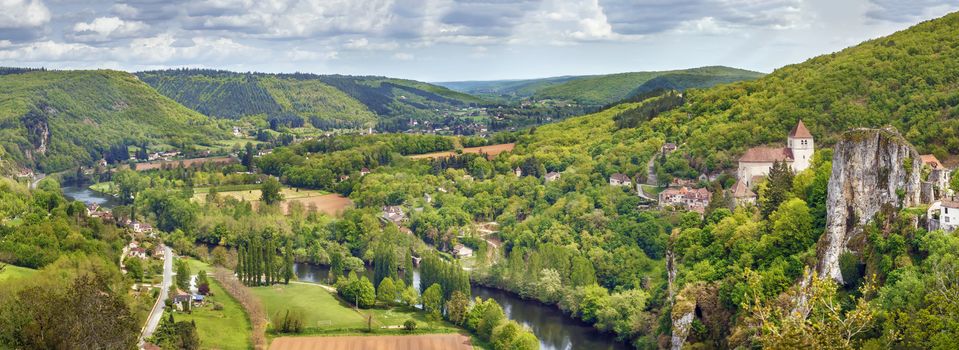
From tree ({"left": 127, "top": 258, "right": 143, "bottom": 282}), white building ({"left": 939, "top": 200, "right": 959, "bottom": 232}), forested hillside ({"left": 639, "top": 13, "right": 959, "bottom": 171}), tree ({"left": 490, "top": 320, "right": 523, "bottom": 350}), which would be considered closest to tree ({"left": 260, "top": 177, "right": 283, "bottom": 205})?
tree ({"left": 127, "top": 258, "right": 143, "bottom": 282})

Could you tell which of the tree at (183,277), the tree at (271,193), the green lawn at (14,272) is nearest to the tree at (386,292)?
the tree at (183,277)

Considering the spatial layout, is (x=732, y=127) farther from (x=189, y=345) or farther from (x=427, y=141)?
(x=427, y=141)

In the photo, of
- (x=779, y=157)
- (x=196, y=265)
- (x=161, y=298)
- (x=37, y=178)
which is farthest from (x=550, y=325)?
(x=37, y=178)

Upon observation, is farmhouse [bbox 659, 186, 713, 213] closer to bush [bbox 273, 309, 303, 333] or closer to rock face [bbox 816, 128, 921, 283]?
rock face [bbox 816, 128, 921, 283]

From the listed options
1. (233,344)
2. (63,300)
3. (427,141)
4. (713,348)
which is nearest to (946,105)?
(713,348)

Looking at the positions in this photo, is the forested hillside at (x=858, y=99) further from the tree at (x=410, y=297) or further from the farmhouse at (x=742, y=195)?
the tree at (x=410, y=297)

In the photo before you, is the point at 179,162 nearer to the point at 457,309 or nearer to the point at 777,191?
the point at 457,309

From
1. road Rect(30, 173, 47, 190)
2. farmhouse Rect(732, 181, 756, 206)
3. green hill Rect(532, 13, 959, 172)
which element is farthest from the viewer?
road Rect(30, 173, 47, 190)
